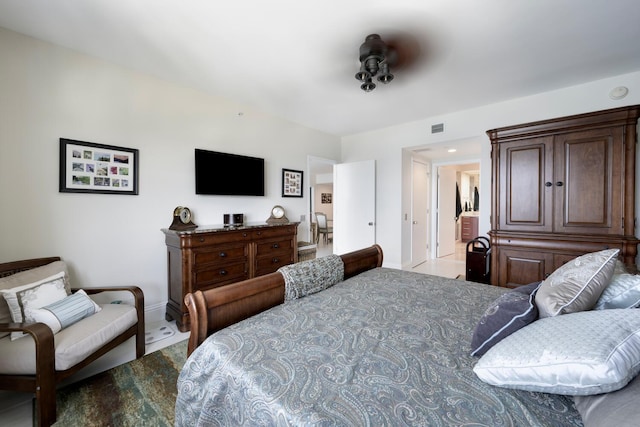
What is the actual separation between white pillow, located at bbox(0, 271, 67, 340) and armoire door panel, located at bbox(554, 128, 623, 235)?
4.25 metres

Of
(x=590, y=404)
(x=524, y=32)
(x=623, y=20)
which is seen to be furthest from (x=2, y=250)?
(x=623, y=20)

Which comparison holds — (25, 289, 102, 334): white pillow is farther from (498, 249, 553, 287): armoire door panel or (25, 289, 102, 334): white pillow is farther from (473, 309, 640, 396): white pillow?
(498, 249, 553, 287): armoire door panel

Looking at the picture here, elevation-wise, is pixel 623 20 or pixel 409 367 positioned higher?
pixel 623 20

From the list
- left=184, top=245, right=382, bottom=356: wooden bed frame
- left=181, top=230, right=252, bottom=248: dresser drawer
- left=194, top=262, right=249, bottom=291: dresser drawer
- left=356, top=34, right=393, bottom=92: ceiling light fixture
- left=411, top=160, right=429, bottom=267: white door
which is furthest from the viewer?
left=411, top=160, right=429, bottom=267: white door

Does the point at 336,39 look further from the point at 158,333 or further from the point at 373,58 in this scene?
the point at 158,333


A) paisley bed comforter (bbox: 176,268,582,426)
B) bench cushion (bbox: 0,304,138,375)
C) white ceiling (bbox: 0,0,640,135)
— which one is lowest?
bench cushion (bbox: 0,304,138,375)

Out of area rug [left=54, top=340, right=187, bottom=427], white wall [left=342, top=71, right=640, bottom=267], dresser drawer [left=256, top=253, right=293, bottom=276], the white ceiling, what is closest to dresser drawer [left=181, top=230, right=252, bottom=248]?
dresser drawer [left=256, top=253, right=293, bottom=276]

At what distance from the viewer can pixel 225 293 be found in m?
1.31

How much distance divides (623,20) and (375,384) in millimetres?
3005

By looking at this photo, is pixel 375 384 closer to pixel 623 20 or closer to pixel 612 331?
pixel 612 331

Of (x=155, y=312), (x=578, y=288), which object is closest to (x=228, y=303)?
(x=578, y=288)

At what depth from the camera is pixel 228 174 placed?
11.1ft

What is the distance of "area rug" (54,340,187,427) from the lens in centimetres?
149

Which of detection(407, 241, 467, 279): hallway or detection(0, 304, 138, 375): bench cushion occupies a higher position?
detection(0, 304, 138, 375): bench cushion
